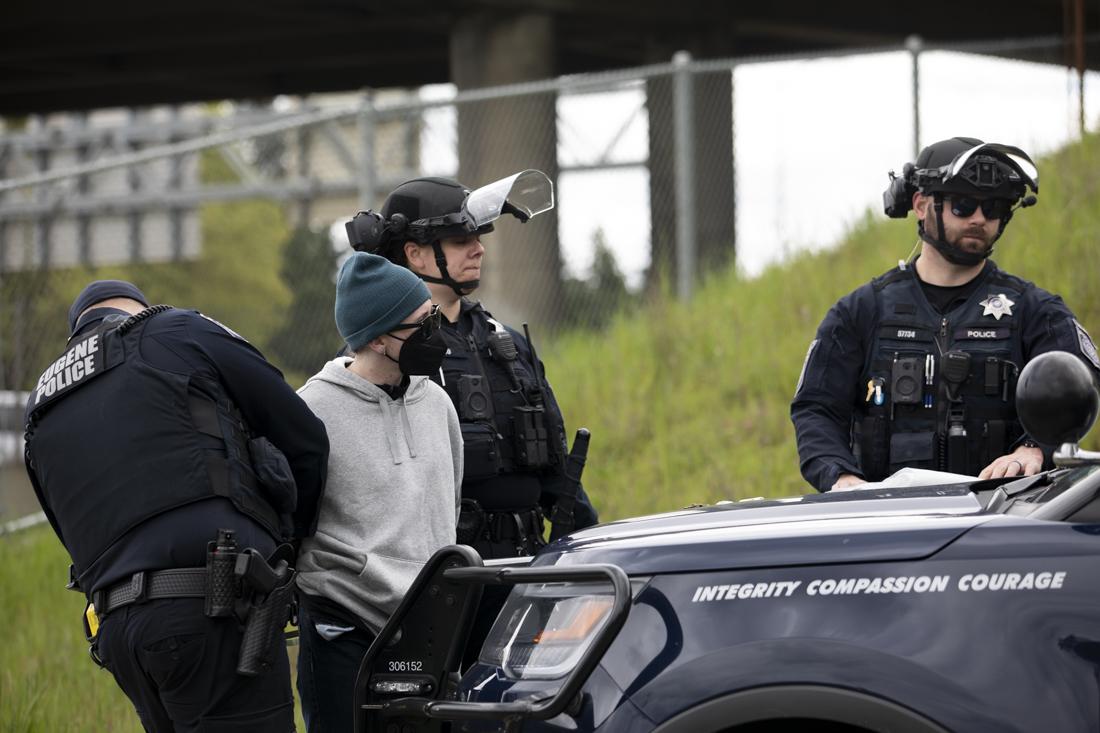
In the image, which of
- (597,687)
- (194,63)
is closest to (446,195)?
(597,687)

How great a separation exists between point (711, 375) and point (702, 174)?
2.62 meters

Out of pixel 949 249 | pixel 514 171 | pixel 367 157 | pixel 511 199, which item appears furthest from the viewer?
pixel 514 171

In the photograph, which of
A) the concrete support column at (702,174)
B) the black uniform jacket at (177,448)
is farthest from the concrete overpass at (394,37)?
the black uniform jacket at (177,448)

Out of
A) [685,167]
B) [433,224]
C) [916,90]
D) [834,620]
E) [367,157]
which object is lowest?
[834,620]

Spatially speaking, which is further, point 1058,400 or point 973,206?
point 973,206

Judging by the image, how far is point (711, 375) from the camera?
32.7 ft

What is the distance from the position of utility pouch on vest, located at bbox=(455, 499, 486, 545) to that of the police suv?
53.6 inches

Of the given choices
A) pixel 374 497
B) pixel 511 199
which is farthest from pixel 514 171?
pixel 374 497

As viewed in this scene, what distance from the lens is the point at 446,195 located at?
16.4 feet

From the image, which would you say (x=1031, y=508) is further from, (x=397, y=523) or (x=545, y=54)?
(x=545, y=54)

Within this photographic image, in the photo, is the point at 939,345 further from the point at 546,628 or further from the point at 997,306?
the point at 546,628

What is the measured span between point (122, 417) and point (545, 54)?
1218 cm

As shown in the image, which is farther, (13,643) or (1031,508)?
(13,643)

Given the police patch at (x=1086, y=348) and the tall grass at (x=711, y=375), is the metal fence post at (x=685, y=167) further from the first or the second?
the police patch at (x=1086, y=348)
